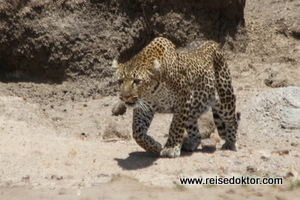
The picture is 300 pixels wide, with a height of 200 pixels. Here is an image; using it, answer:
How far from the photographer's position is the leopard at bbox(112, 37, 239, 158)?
8.29m

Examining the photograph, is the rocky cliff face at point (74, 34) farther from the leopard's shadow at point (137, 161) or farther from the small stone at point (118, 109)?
the leopard's shadow at point (137, 161)

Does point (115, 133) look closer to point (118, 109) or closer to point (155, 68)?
point (118, 109)

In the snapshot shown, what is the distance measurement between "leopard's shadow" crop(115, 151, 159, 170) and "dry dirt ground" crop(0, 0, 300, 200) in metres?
0.01

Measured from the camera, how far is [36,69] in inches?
527

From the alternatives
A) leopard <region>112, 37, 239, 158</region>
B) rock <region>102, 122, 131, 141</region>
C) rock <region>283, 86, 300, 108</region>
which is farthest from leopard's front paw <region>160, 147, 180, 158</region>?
rock <region>283, 86, 300, 108</region>

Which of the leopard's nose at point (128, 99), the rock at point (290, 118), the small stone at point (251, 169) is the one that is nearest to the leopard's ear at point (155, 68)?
the leopard's nose at point (128, 99)

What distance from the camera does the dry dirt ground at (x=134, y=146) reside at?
762cm

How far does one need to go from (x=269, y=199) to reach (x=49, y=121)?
5391 mm

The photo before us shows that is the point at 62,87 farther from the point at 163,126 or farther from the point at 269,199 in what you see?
the point at 269,199

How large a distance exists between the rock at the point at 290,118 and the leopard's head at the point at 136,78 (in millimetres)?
4331

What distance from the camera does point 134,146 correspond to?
9.77 metres

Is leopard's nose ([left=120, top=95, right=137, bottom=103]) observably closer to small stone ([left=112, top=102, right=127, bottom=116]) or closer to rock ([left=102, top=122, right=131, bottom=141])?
rock ([left=102, top=122, right=131, bottom=141])

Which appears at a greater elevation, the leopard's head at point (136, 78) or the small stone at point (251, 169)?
the leopard's head at point (136, 78)

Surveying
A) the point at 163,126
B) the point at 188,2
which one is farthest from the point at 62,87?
the point at 188,2
